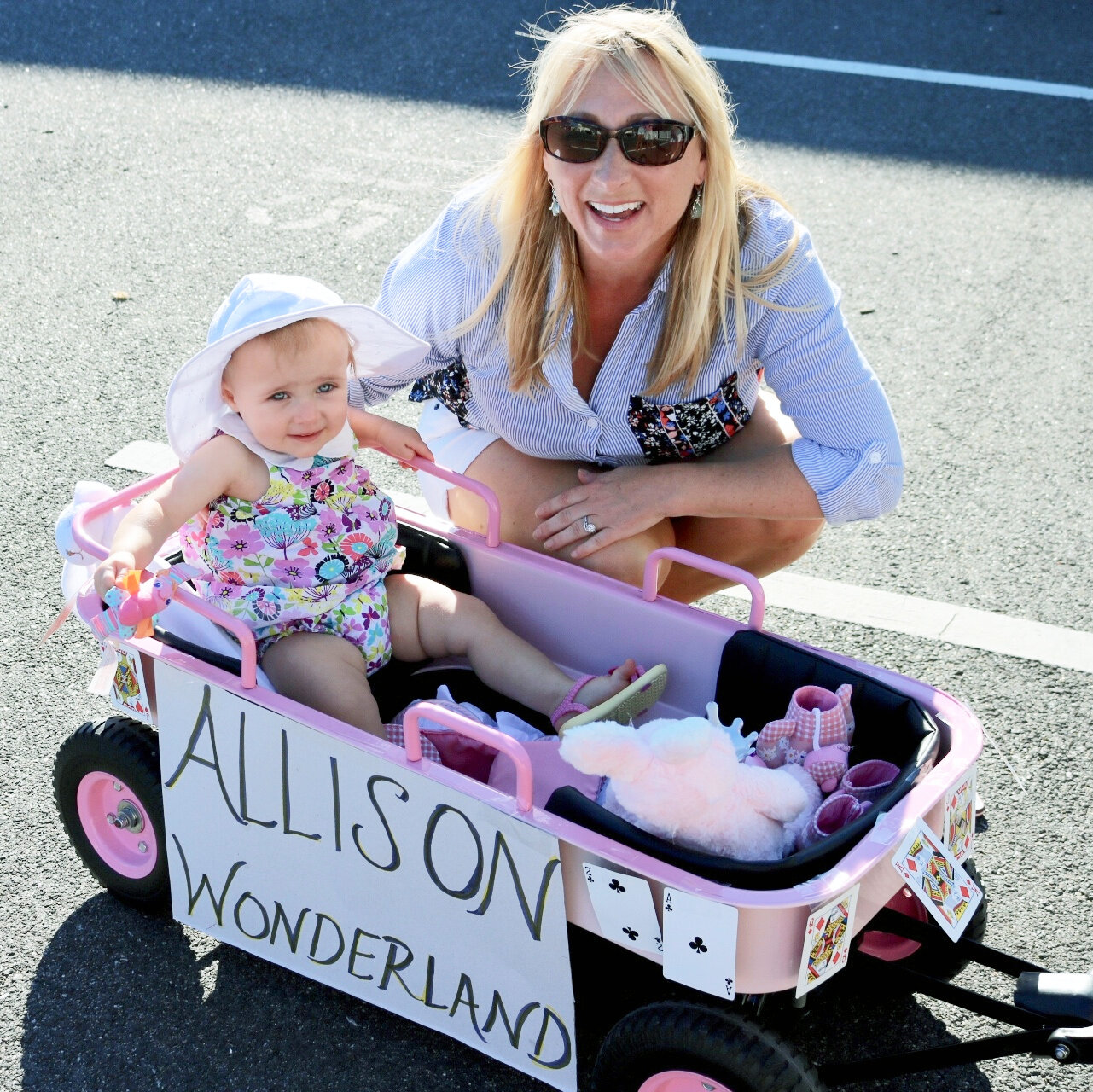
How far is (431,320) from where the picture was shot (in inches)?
104

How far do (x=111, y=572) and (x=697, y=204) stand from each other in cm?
119

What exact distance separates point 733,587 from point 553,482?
709 millimetres

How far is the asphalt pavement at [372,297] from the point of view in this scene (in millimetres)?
2213

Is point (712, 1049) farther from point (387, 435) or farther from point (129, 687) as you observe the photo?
point (387, 435)

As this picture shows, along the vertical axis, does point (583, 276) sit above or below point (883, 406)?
above

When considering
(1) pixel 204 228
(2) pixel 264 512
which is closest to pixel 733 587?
(2) pixel 264 512

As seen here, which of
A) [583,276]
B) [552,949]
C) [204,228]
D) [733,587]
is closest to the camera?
[552,949]

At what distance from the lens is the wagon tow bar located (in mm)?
1808

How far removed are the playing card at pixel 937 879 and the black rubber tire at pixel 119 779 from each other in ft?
3.94

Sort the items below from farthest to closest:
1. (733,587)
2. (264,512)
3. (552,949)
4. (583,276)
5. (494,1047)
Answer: (733,587)
(583,276)
(264,512)
(494,1047)
(552,949)

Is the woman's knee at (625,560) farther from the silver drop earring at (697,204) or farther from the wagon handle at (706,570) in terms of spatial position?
the silver drop earring at (697,204)

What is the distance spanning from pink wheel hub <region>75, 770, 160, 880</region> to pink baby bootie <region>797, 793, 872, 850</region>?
1.09 meters

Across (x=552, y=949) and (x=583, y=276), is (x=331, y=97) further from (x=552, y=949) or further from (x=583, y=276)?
(x=552, y=949)

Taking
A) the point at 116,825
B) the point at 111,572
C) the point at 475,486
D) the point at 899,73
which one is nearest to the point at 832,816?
the point at 475,486
